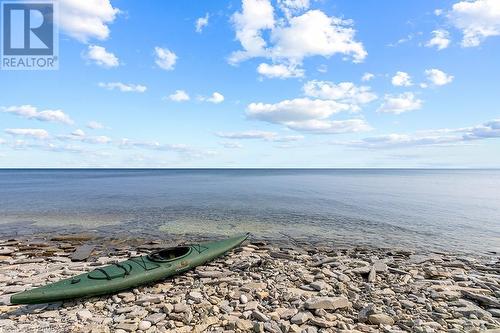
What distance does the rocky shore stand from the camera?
27.3 ft

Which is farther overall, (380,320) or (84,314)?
(84,314)

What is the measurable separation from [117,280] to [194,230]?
14032 millimetres

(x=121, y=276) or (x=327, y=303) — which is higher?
(x=121, y=276)

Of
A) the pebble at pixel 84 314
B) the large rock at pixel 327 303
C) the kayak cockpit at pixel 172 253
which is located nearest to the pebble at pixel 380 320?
the large rock at pixel 327 303

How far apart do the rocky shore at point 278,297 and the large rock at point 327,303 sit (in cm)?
3

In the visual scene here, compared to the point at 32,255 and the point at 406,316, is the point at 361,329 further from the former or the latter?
the point at 32,255

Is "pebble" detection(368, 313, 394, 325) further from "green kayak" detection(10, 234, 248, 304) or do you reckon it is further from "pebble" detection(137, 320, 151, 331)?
"green kayak" detection(10, 234, 248, 304)

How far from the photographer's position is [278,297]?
32.9ft

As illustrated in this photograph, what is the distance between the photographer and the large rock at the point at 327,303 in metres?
9.12

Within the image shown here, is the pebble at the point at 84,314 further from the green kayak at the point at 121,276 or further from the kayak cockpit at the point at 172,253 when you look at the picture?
the kayak cockpit at the point at 172,253

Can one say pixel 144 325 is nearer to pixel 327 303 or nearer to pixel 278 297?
pixel 278 297

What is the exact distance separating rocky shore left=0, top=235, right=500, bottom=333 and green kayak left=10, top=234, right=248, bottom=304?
0.34m

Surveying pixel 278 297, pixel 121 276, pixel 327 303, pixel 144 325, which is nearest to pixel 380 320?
pixel 327 303

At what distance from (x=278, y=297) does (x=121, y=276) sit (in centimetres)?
563
